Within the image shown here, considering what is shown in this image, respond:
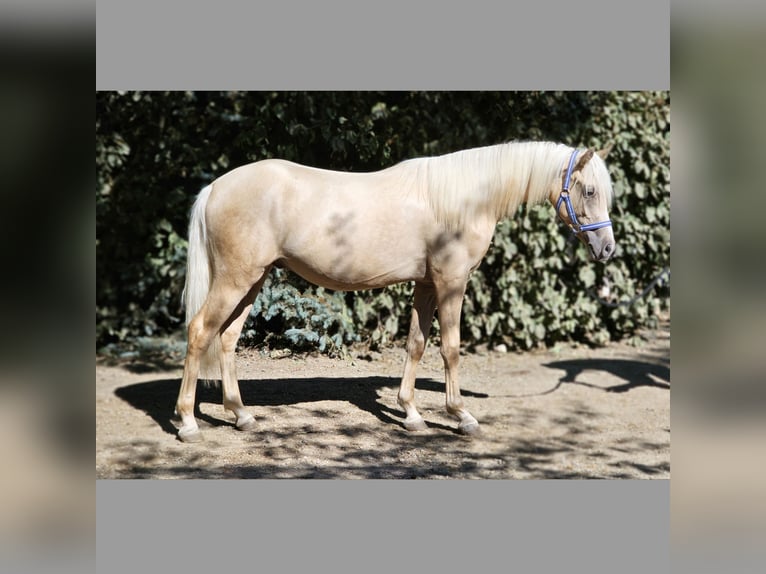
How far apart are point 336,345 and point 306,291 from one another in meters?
0.57

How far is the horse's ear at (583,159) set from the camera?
5033 mm

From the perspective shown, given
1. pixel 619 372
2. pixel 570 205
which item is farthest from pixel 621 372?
pixel 570 205

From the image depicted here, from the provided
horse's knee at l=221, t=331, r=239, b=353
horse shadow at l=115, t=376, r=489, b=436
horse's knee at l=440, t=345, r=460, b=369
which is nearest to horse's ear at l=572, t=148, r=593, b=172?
horse's knee at l=440, t=345, r=460, b=369

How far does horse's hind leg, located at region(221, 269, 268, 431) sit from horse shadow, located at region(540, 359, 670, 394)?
3103mm

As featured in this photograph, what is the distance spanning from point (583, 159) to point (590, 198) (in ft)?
0.92

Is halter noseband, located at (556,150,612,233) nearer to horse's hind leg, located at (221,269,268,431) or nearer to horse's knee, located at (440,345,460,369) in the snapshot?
horse's knee, located at (440,345,460,369)

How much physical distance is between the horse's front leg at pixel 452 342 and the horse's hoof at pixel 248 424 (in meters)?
1.48

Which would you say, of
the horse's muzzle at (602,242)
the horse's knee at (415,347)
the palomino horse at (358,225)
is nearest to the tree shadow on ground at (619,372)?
the horse's knee at (415,347)

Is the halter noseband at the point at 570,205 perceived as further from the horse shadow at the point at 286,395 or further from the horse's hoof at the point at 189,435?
the horse's hoof at the point at 189,435

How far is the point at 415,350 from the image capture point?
5508mm
